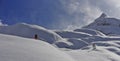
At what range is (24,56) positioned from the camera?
487 inches

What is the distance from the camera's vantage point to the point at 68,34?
86500 mm

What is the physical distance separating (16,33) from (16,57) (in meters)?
44.1

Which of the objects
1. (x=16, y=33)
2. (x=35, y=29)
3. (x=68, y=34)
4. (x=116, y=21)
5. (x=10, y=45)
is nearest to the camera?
(x=10, y=45)

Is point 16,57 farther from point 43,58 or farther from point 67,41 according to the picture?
point 67,41

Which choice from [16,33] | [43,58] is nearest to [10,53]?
[43,58]

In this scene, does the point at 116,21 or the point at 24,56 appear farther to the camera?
the point at 116,21

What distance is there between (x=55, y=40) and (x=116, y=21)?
133 meters

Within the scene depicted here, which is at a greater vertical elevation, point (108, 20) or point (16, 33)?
point (108, 20)

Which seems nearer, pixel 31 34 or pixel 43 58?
pixel 43 58

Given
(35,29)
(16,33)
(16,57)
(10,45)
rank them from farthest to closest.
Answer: (35,29) → (16,33) → (10,45) → (16,57)

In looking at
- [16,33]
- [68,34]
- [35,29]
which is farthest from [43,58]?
[68,34]

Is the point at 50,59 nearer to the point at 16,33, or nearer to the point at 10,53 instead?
the point at 10,53

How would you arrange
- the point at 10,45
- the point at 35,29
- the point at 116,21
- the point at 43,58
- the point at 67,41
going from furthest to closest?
1. the point at 116,21
2. the point at 67,41
3. the point at 35,29
4. the point at 10,45
5. the point at 43,58

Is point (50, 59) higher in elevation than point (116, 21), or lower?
lower
